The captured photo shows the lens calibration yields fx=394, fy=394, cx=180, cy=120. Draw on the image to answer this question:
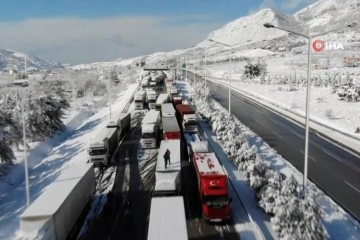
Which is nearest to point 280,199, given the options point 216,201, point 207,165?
point 216,201

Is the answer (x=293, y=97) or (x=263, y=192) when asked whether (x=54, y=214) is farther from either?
(x=293, y=97)

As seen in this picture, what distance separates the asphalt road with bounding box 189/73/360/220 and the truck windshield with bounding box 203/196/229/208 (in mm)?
8286

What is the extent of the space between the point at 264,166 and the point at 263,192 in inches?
153

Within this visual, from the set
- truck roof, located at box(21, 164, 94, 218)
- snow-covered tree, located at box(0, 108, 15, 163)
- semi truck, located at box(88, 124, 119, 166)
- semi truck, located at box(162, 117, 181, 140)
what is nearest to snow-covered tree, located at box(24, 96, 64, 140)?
snow-covered tree, located at box(0, 108, 15, 163)

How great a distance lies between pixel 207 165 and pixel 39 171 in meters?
25.7

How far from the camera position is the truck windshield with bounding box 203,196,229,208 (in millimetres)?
23695

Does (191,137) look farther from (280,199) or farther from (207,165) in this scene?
(280,199)

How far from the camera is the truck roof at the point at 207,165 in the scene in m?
24.8

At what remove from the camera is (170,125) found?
41.7 metres

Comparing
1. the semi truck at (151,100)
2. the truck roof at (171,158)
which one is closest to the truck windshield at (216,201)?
the truck roof at (171,158)

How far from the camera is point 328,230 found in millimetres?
22438

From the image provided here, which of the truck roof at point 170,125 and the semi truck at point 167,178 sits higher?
the truck roof at point 170,125

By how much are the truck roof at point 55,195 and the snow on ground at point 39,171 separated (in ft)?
19.7

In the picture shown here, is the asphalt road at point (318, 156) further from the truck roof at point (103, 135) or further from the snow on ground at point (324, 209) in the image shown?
the truck roof at point (103, 135)
